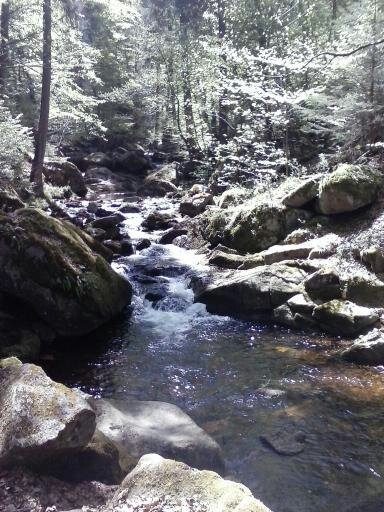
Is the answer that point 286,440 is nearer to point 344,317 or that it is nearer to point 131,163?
point 344,317

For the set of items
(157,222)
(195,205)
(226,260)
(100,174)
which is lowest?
(226,260)

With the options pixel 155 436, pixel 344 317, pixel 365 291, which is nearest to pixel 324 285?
pixel 365 291

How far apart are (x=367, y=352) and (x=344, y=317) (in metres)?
0.94

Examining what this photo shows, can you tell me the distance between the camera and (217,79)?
17.8 meters

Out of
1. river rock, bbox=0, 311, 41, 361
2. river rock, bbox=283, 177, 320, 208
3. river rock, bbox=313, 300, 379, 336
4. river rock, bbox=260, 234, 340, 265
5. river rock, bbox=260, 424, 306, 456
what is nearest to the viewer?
river rock, bbox=260, 424, 306, 456

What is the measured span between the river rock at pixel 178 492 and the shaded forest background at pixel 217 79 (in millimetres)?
4277

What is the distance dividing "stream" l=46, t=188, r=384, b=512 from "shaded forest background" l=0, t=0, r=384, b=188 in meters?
4.11

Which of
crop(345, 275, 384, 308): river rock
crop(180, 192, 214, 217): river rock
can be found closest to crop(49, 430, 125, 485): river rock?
crop(345, 275, 384, 308): river rock

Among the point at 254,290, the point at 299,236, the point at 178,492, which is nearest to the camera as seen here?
the point at 178,492

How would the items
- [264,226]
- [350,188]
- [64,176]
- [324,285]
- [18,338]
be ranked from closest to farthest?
[18,338]
[324,285]
[350,188]
[264,226]
[64,176]

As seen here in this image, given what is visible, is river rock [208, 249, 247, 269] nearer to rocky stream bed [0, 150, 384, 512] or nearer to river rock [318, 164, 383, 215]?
rocky stream bed [0, 150, 384, 512]

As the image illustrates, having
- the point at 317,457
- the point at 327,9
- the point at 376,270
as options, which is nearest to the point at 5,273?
the point at 317,457

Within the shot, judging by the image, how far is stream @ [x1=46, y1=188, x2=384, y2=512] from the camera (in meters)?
4.29

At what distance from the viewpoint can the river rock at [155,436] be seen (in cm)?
424
